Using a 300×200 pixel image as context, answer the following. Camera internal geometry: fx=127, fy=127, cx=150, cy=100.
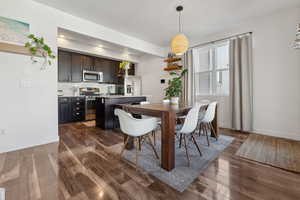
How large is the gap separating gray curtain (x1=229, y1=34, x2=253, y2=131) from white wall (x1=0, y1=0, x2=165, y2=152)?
158 inches

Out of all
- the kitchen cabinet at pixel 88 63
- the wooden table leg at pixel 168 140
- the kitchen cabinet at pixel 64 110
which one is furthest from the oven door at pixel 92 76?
the wooden table leg at pixel 168 140

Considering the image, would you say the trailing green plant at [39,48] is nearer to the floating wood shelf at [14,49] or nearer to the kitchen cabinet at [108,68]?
the floating wood shelf at [14,49]

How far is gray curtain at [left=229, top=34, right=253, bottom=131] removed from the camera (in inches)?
125

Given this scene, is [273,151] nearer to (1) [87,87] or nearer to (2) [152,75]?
(2) [152,75]

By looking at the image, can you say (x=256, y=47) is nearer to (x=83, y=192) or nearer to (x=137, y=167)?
(x=137, y=167)

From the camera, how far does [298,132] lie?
266cm

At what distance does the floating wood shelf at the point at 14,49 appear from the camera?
2.09 m

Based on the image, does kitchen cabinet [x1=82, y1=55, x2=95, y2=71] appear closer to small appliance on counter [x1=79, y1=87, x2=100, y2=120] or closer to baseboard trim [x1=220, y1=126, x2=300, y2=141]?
small appliance on counter [x1=79, y1=87, x2=100, y2=120]

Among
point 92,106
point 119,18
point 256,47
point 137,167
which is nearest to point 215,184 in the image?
point 137,167

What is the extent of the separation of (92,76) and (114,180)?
431 cm

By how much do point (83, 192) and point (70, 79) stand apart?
163 inches

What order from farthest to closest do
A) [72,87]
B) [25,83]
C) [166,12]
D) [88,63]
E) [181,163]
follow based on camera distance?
1. [88,63]
2. [72,87]
3. [166,12]
4. [25,83]
5. [181,163]

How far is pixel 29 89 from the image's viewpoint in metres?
2.34

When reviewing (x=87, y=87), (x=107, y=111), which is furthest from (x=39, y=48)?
(x=87, y=87)
